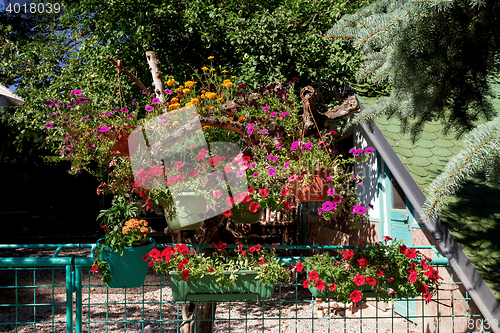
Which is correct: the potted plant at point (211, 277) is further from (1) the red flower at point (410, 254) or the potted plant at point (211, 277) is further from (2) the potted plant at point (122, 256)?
(1) the red flower at point (410, 254)

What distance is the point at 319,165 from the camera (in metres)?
2.39

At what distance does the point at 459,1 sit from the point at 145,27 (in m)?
4.74

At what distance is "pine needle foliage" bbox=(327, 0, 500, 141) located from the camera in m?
1.88

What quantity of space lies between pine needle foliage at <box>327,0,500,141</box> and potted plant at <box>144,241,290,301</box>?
142 cm

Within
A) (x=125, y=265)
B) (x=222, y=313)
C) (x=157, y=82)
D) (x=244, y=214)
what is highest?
(x=157, y=82)

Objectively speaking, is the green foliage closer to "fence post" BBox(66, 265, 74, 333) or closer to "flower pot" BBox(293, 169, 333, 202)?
"flower pot" BBox(293, 169, 333, 202)

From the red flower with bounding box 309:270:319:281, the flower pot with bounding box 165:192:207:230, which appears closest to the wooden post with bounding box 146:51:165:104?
the flower pot with bounding box 165:192:207:230

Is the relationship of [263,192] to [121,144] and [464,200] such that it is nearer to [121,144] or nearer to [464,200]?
[121,144]

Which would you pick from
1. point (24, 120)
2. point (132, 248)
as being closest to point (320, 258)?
point (132, 248)

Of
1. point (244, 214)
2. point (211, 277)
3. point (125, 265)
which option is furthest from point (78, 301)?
point (244, 214)

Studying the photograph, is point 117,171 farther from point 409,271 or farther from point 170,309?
point 170,309

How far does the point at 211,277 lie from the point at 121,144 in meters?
1.11

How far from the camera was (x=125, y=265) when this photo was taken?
2131 mm

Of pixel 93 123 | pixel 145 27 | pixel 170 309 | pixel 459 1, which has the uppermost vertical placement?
pixel 145 27
